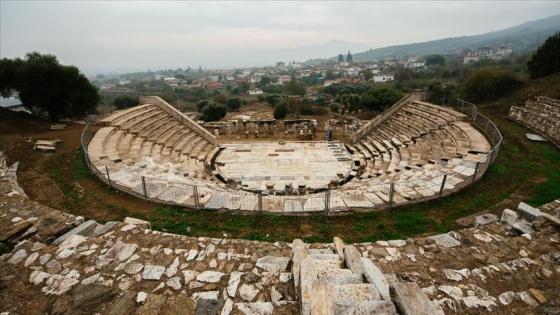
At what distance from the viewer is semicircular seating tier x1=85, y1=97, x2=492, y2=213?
972 cm

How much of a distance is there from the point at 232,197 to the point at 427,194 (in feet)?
23.5

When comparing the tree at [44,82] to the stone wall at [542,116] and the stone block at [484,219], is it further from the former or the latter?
the stone wall at [542,116]

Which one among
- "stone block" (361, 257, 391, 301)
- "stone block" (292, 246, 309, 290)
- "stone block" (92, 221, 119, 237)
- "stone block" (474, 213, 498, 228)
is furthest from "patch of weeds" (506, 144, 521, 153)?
"stone block" (92, 221, 119, 237)

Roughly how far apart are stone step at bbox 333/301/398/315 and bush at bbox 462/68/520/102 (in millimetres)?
32167

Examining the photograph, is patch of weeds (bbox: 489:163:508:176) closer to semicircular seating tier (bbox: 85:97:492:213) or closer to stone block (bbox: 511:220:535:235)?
semicircular seating tier (bbox: 85:97:492:213)

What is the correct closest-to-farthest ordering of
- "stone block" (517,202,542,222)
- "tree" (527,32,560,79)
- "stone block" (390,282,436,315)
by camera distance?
1. "stone block" (390,282,436,315)
2. "stone block" (517,202,542,222)
3. "tree" (527,32,560,79)

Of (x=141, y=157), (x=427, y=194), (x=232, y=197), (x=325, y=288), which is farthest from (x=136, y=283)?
(x=141, y=157)

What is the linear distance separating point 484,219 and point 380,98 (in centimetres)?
3019

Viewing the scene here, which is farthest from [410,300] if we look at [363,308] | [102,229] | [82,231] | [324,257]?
[82,231]

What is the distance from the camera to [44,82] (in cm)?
2062

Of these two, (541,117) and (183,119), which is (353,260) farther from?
(183,119)

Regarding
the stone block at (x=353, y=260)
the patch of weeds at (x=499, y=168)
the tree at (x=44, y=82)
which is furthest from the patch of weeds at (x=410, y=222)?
the tree at (x=44, y=82)

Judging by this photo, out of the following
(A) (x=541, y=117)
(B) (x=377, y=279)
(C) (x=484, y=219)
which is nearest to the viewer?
(B) (x=377, y=279)

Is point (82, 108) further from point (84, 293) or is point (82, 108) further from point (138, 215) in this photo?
point (84, 293)
